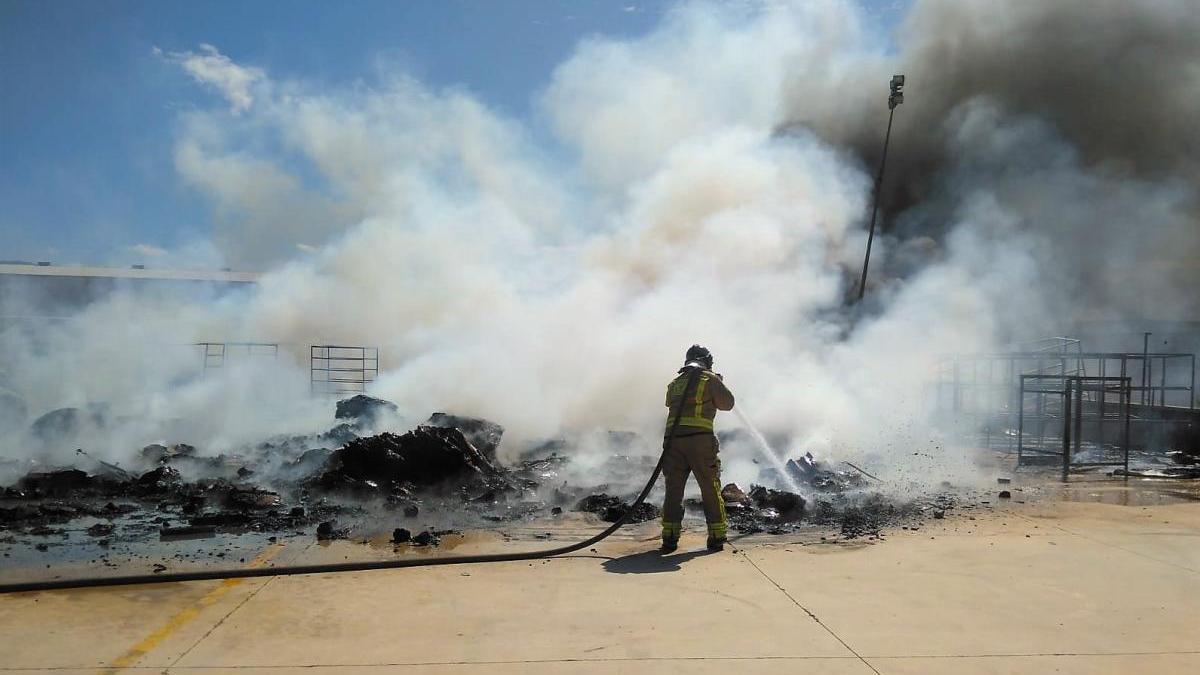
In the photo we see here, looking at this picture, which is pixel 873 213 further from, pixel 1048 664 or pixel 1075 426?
pixel 1048 664

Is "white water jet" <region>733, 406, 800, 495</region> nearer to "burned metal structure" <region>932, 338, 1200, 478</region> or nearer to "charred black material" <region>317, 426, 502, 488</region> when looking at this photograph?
"charred black material" <region>317, 426, 502, 488</region>

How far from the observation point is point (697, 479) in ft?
20.3

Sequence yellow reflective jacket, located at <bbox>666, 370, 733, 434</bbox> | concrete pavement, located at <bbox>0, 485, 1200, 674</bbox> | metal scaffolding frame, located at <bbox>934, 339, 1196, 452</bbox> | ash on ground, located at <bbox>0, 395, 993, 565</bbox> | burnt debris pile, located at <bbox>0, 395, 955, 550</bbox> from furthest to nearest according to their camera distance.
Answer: metal scaffolding frame, located at <bbox>934, 339, 1196, 452</bbox> → burnt debris pile, located at <bbox>0, 395, 955, 550</bbox> → ash on ground, located at <bbox>0, 395, 993, 565</bbox> → yellow reflective jacket, located at <bbox>666, 370, 733, 434</bbox> → concrete pavement, located at <bbox>0, 485, 1200, 674</bbox>

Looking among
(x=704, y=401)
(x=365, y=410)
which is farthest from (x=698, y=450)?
(x=365, y=410)

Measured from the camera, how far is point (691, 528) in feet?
23.2

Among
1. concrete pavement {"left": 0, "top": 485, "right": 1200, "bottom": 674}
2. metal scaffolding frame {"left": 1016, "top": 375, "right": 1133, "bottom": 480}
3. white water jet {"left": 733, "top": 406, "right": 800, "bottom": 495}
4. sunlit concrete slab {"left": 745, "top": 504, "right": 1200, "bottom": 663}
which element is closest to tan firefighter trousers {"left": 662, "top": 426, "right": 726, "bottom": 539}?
concrete pavement {"left": 0, "top": 485, "right": 1200, "bottom": 674}

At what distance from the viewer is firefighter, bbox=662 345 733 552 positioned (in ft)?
20.2

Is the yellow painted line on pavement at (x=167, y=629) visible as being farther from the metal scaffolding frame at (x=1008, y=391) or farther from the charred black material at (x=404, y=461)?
the metal scaffolding frame at (x=1008, y=391)

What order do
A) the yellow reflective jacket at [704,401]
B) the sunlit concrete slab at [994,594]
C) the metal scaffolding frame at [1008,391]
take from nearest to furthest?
the sunlit concrete slab at [994,594] → the yellow reflective jacket at [704,401] → the metal scaffolding frame at [1008,391]

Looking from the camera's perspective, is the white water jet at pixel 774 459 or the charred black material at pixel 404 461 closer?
the white water jet at pixel 774 459

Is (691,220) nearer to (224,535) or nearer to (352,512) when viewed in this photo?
(352,512)

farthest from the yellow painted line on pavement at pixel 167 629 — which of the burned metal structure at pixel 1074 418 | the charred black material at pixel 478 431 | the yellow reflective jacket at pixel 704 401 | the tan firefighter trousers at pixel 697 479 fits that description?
the burned metal structure at pixel 1074 418

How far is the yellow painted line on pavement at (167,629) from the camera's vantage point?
3.73 m

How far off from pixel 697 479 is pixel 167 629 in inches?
139
